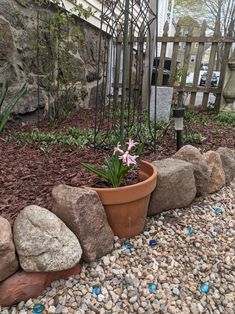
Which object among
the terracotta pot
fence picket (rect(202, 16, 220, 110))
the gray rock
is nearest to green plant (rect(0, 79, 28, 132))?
the terracotta pot

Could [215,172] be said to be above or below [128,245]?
above

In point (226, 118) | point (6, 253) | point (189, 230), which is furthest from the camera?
point (226, 118)

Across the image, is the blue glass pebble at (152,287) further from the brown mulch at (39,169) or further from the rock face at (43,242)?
the brown mulch at (39,169)

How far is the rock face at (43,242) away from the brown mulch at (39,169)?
120 mm

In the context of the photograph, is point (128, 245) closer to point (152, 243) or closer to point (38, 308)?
point (152, 243)

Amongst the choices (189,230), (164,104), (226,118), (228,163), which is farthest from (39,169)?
(226,118)

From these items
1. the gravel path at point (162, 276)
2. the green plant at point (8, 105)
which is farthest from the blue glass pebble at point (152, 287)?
the green plant at point (8, 105)

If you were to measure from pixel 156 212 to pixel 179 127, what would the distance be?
0.82m

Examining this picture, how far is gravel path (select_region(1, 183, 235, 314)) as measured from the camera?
3.67 ft

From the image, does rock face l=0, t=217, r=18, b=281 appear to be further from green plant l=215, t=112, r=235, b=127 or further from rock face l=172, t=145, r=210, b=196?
green plant l=215, t=112, r=235, b=127

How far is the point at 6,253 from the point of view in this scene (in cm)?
101

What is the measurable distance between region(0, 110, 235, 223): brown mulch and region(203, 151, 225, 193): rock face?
1.12ft

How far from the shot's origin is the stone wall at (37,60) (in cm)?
242

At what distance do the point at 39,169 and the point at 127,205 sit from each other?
67 cm
